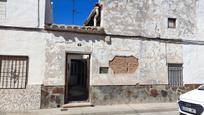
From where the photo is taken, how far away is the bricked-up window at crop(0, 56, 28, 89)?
9695 millimetres

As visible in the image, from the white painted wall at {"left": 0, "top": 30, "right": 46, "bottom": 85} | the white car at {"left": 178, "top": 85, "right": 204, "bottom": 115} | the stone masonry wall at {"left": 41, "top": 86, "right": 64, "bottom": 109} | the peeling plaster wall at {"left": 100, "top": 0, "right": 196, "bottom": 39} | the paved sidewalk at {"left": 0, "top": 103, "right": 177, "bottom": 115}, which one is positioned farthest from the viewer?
the peeling plaster wall at {"left": 100, "top": 0, "right": 196, "bottom": 39}

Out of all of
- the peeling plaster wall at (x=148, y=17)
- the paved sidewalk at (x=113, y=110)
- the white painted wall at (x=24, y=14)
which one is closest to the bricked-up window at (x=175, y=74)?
the paved sidewalk at (x=113, y=110)

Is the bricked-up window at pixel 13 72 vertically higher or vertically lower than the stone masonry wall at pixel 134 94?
higher

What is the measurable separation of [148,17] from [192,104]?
6172 mm

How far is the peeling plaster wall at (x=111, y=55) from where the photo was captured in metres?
10.3

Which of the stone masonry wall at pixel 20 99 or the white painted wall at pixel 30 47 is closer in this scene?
the stone masonry wall at pixel 20 99

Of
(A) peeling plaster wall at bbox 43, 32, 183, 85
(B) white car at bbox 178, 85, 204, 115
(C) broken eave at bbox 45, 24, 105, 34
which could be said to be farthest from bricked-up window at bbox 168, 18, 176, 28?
(B) white car at bbox 178, 85, 204, 115

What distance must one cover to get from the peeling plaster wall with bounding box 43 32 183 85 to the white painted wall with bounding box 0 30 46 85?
29 cm

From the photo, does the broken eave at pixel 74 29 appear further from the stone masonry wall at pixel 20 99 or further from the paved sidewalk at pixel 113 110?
the paved sidewalk at pixel 113 110

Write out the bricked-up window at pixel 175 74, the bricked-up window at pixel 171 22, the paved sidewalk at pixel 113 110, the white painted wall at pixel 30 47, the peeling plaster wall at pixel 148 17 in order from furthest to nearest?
the bricked-up window at pixel 171 22, the bricked-up window at pixel 175 74, the peeling plaster wall at pixel 148 17, the white painted wall at pixel 30 47, the paved sidewalk at pixel 113 110

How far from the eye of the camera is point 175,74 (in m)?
12.4

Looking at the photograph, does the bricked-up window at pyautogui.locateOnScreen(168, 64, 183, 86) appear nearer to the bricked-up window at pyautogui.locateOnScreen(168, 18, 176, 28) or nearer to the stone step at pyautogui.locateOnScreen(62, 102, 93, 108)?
the bricked-up window at pyautogui.locateOnScreen(168, 18, 176, 28)

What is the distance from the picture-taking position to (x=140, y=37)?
11.7 m

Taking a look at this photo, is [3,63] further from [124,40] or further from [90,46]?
[124,40]
